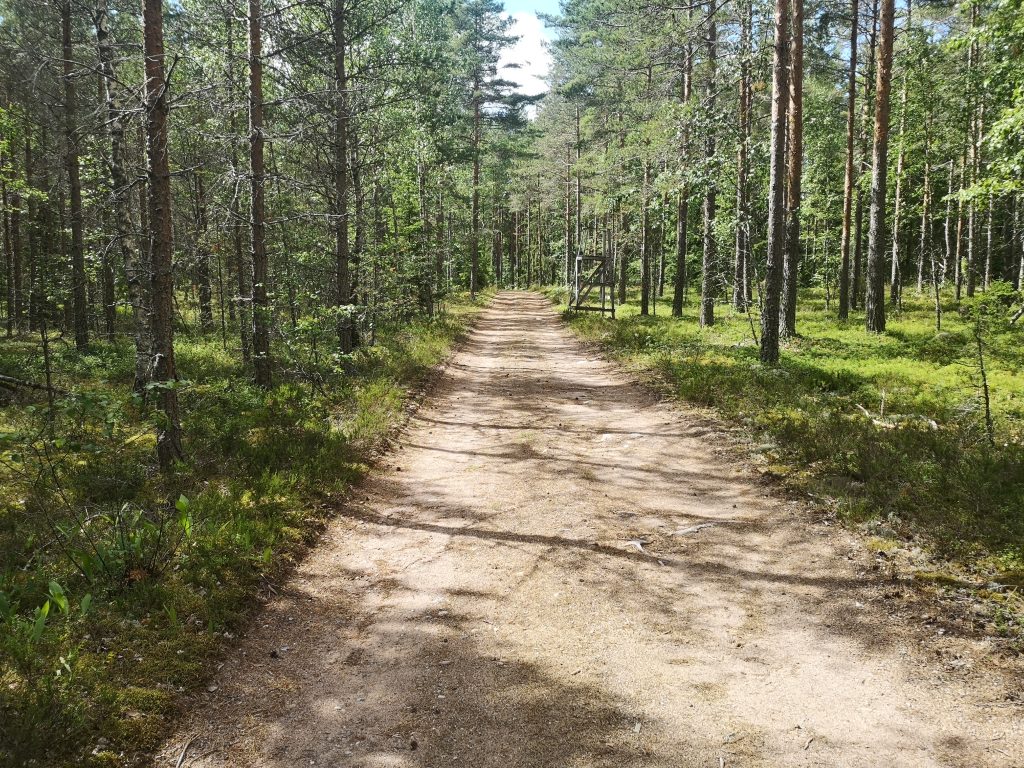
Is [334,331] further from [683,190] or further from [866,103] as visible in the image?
[866,103]

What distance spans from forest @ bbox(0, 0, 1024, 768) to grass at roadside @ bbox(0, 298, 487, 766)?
27mm

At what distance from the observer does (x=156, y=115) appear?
5914mm

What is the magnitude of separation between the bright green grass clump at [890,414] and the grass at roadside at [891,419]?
18mm

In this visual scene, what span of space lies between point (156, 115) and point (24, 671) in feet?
16.5

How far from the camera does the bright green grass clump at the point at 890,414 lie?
5426mm

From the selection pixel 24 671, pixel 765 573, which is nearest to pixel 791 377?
pixel 765 573

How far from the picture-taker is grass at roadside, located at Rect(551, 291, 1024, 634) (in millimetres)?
5297

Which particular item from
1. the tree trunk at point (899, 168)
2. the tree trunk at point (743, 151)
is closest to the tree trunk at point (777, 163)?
the tree trunk at point (743, 151)

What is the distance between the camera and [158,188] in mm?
6000

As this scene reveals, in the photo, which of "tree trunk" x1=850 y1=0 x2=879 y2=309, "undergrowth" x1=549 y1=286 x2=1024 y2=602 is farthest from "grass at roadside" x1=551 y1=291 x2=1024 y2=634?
"tree trunk" x1=850 y1=0 x2=879 y2=309

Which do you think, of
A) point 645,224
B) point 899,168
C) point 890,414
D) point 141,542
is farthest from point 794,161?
point 141,542

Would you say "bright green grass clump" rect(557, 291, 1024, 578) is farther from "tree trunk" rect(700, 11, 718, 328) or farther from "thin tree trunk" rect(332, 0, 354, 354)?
"thin tree trunk" rect(332, 0, 354, 354)

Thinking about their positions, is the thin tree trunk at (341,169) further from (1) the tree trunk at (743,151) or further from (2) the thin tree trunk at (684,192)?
(1) the tree trunk at (743,151)

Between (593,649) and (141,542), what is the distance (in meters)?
3.45
